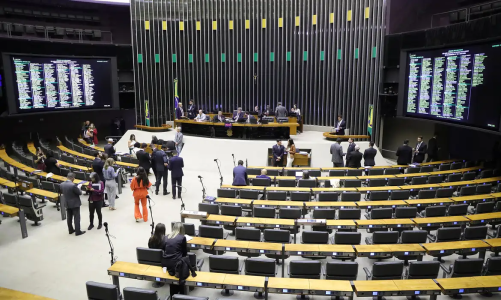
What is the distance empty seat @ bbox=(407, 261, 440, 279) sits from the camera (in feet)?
17.9

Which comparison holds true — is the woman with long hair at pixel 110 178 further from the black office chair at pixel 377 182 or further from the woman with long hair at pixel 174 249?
the black office chair at pixel 377 182

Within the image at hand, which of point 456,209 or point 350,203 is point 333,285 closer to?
point 350,203

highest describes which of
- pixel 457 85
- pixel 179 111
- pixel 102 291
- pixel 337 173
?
pixel 457 85

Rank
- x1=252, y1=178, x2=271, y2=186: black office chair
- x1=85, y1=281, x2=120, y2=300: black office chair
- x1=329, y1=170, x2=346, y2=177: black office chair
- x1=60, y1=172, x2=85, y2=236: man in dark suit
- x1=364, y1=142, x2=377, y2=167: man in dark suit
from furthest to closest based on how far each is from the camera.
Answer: x1=364, y1=142, x2=377, y2=167: man in dark suit → x1=329, y1=170, x2=346, y2=177: black office chair → x1=252, y1=178, x2=271, y2=186: black office chair → x1=60, y1=172, x2=85, y2=236: man in dark suit → x1=85, y1=281, x2=120, y2=300: black office chair

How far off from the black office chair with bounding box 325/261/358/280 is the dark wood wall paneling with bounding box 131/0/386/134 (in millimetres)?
12748

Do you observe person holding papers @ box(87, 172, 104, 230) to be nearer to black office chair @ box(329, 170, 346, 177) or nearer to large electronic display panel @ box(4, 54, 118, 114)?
black office chair @ box(329, 170, 346, 177)

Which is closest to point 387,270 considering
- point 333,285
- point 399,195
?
point 333,285

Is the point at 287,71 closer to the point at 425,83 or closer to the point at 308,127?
the point at 308,127

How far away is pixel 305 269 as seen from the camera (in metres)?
5.49

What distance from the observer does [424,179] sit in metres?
10.0

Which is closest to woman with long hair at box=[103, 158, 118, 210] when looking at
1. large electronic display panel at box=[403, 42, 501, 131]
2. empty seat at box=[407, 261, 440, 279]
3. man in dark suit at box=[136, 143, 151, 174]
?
man in dark suit at box=[136, 143, 151, 174]

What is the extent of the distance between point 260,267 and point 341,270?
1.22 meters

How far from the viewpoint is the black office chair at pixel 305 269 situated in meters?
5.44

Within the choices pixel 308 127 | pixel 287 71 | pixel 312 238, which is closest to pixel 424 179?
pixel 312 238
